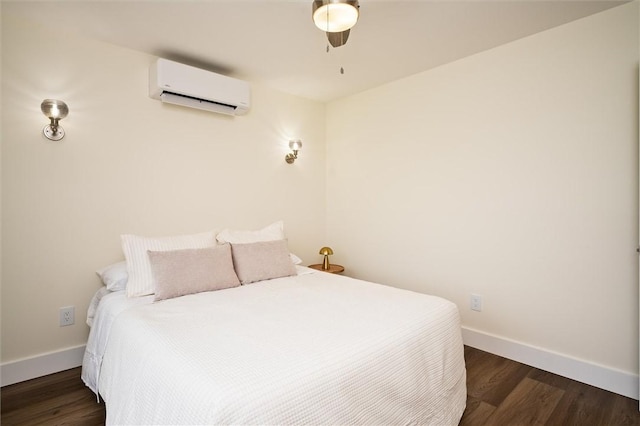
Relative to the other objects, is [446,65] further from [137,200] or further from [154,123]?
[137,200]

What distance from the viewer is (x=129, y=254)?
2207 millimetres

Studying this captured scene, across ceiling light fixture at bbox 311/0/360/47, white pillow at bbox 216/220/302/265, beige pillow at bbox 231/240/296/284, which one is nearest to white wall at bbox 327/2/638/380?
white pillow at bbox 216/220/302/265

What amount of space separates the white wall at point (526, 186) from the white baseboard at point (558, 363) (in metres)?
0.04

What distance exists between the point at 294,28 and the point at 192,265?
1.72 metres

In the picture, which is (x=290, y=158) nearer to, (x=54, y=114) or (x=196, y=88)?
(x=196, y=88)

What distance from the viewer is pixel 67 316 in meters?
2.30

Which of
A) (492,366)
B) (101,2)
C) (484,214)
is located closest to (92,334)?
(101,2)

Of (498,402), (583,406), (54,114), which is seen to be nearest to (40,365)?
(54,114)

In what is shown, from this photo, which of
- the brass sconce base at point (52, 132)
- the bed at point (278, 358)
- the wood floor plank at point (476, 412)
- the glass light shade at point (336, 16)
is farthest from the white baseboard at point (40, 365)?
the glass light shade at point (336, 16)

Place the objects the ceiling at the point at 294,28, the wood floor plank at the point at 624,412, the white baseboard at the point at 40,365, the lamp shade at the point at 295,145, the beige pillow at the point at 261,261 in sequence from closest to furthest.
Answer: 1. the wood floor plank at the point at 624,412
2. the ceiling at the point at 294,28
3. the white baseboard at the point at 40,365
4. the beige pillow at the point at 261,261
5. the lamp shade at the point at 295,145

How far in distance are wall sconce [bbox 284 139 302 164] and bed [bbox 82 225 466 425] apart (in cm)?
170

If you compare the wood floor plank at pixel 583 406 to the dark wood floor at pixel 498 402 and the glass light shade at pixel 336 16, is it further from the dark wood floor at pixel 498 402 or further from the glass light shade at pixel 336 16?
the glass light shade at pixel 336 16

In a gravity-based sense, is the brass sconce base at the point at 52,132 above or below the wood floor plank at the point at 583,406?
above

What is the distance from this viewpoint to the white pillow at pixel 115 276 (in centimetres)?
218
